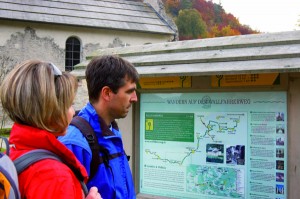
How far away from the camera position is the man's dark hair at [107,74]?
2.36 metres

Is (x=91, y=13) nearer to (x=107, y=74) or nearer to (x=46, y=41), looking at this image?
(x=46, y=41)

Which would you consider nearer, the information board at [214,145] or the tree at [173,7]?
the information board at [214,145]

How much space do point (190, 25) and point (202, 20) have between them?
4.19 metres

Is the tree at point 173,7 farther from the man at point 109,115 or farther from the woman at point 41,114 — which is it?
the woman at point 41,114

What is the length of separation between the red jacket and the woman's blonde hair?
0.05m

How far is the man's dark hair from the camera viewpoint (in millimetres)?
2361

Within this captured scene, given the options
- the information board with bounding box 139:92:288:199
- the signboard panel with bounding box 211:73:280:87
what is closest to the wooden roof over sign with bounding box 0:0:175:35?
the information board with bounding box 139:92:288:199

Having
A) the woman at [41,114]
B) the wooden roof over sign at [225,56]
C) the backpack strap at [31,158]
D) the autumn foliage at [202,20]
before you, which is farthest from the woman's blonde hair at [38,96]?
the autumn foliage at [202,20]

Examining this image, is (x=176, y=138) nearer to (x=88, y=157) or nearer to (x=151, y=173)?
(x=151, y=173)

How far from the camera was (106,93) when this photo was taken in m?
2.37

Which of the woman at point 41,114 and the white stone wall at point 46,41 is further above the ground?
the white stone wall at point 46,41

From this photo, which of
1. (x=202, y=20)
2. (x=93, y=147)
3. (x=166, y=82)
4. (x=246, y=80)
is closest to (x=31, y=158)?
(x=93, y=147)

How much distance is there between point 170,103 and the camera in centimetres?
416

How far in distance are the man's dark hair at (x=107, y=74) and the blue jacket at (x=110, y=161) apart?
0.12 meters
